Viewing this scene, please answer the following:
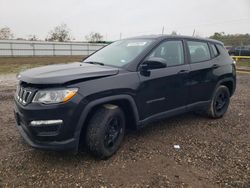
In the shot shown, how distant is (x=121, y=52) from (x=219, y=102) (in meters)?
2.59

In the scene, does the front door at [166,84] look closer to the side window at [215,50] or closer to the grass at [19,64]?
the side window at [215,50]

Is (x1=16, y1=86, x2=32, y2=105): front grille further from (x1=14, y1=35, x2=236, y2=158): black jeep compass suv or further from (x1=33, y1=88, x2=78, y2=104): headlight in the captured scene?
(x1=33, y1=88, x2=78, y2=104): headlight

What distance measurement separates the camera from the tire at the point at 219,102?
443 cm

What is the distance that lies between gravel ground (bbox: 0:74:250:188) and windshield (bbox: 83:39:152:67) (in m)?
1.34

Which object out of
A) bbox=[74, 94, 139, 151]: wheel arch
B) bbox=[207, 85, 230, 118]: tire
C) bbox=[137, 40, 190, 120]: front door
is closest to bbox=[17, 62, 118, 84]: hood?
bbox=[74, 94, 139, 151]: wheel arch

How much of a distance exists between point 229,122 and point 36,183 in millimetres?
3891

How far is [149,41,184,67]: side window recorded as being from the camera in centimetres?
342

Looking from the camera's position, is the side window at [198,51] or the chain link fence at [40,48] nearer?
the side window at [198,51]

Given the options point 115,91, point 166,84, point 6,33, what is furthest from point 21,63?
point 6,33

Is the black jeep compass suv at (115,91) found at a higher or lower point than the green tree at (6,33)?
lower

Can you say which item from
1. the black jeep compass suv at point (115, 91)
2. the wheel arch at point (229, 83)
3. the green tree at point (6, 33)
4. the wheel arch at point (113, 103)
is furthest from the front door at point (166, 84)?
the green tree at point (6, 33)

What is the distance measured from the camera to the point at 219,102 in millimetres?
4625

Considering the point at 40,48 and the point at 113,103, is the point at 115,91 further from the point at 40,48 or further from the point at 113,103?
the point at 40,48

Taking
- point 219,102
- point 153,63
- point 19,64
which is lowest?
point 19,64
